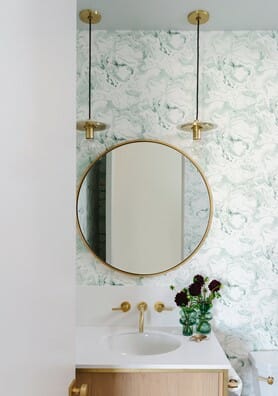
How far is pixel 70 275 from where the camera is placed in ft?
3.13

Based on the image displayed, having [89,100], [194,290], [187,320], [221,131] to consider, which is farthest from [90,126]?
[187,320]

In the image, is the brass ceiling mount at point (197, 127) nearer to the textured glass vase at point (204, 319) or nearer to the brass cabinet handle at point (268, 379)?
the textured glass vase at point (204, 319)

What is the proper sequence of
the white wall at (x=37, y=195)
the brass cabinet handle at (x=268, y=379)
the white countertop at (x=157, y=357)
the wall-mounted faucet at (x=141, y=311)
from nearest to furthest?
the white wall at (x=37, y=195) → the white countertop at (x=157, y=357) → the brass cabinet handle at (x=268, y=379) → the wall-mounted faucet at (x=141, y=311)

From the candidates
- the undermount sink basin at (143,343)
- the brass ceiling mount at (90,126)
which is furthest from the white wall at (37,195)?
the undermount sink basin at (143,343)

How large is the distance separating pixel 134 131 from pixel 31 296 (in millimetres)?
1373

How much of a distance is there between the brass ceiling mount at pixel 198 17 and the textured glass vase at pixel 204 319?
4.77 ft

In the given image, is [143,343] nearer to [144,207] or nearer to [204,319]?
[204,319]

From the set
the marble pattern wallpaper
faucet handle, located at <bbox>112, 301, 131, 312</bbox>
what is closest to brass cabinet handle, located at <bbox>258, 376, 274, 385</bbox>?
the marble pattern wallpaper

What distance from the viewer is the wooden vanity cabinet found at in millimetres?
1409

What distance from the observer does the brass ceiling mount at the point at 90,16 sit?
1760 millimetres

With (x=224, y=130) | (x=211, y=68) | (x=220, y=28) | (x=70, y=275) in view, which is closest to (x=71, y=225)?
(x=70, y=275)

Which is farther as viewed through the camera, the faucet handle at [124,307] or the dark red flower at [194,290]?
the faucet handle at [124,307]

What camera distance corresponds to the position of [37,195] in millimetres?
738

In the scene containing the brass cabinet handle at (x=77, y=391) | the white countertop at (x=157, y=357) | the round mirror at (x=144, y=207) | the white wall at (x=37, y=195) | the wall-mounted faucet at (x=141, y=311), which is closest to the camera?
the white wall at (x=37, y=195)
